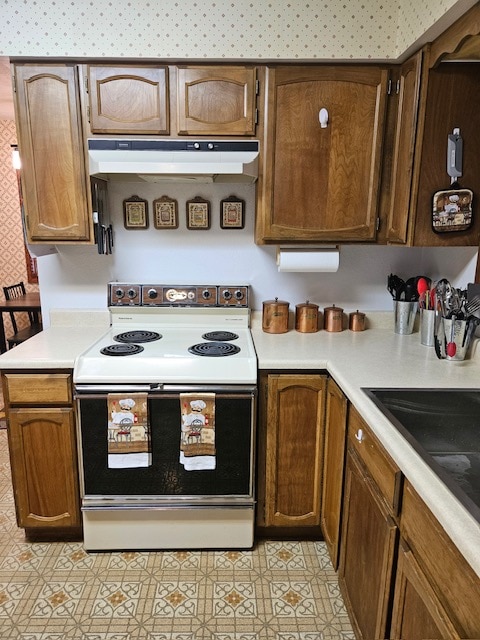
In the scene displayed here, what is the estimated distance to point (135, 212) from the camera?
2340 mm

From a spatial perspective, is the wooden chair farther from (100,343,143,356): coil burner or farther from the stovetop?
(100,343,143,356): coil burner

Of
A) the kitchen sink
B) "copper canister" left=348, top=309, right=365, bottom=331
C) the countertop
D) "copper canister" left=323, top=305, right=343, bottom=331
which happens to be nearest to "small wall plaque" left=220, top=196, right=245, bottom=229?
the countertop

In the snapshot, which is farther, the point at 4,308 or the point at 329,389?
the point at 4,308

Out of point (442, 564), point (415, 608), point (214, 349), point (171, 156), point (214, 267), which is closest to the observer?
point (442, 564)

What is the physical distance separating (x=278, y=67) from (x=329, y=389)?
1.45 metres

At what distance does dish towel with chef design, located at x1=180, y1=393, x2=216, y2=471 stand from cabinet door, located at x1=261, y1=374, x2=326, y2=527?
0.25 m

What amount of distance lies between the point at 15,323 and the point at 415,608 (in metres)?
4.16

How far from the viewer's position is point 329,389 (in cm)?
187

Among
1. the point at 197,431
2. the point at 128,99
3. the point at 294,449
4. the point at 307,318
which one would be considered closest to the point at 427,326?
the point at 307,318

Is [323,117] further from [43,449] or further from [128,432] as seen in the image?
[43,449]

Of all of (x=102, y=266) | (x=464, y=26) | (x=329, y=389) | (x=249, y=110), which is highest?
(x=464, y=26)

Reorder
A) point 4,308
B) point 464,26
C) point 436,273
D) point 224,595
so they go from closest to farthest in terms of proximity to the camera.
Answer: point 464,26, point 224,595, point 436,273, point 4,308

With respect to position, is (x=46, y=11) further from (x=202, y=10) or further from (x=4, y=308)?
(x=4, y=308)

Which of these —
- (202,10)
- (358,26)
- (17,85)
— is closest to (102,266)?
(17,85)
